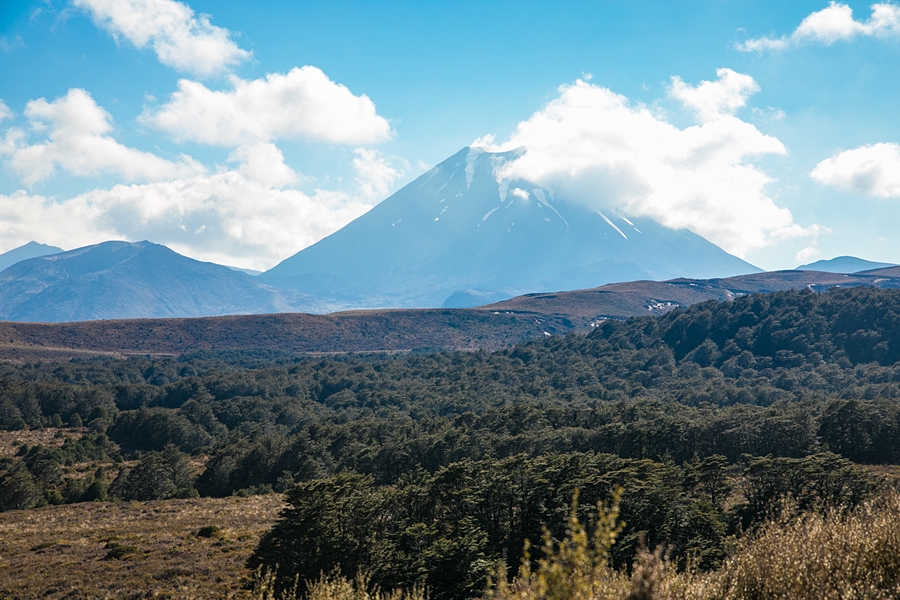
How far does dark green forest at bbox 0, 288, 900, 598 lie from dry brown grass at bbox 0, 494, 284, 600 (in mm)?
3959

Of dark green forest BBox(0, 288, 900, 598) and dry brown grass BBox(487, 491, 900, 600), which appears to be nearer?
dry brown grass BBox(487, 491, 900, 600)

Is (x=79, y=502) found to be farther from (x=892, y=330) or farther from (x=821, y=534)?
(x=892, y=330)

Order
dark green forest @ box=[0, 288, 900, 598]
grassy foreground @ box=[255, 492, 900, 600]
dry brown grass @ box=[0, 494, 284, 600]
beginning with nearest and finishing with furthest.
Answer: grassy foreground @ box=[255, 492, 900, 600] → dry brown grass @ box=[0, 494, 284, 600] → dark green forest @ box=[0, 288, 900, 598]

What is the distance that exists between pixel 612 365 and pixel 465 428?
80.6m

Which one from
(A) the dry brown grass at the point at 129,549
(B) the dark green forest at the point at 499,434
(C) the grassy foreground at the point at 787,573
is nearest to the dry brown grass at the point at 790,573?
(C) the grassy foreground at the point at 787,573

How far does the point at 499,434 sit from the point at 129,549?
4247cm

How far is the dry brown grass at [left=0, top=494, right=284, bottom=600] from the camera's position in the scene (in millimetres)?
29812

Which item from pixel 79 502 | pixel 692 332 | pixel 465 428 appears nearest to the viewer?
pixel 79 502

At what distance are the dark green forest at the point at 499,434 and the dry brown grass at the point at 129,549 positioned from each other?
3959mm

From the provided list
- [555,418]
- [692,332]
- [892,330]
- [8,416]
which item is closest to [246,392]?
[8,416]

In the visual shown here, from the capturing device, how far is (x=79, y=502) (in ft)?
199

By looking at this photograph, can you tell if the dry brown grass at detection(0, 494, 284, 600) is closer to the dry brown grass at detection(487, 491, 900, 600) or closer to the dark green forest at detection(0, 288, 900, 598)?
the dark green forest at detection(0, 288, 900, 598)

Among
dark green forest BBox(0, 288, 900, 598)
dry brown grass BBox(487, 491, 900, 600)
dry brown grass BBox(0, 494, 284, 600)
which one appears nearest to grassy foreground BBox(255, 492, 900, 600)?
dry brown grass BBox(487, 491, 900, 600)

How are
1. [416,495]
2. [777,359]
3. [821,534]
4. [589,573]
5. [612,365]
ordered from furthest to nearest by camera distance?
1. [612,365]
2. [777,359]
3. [416,495]
4. [821,534]
5. [589,573]
